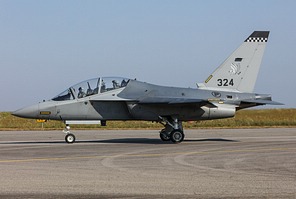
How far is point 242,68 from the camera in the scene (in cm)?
2489

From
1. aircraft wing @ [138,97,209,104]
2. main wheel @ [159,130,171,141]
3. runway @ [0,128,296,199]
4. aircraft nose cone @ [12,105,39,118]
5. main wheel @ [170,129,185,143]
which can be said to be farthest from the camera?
main wheel @ [159,130,171,141]

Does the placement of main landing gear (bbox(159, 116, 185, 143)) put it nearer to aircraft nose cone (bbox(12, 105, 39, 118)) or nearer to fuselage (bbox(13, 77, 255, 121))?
fuselage (bbox(13, 77, 255, 121))

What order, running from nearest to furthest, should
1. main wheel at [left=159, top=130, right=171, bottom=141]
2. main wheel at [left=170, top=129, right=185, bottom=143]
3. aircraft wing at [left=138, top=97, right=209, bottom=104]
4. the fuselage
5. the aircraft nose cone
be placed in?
the aircraft nose cone
aircraft wing at [left=138, top=97, right=209, bottom=104]
the fuselage
main wheel at [left=170, top=129, right=185, bottom=143]
main wheel at [left=159, top=130, right=171, bottom=141]

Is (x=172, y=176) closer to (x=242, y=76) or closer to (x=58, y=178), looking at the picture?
(x=58, y=178)

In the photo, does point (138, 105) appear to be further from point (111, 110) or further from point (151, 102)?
point (111, 110)

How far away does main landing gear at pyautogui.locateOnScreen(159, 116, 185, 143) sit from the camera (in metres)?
23.1

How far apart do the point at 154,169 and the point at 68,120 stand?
10290mm

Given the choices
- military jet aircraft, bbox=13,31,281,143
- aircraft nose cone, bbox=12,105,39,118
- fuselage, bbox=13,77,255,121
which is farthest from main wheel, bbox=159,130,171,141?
aircraft nose cone, bbox=12,105,39,118

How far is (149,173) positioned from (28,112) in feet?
36.0

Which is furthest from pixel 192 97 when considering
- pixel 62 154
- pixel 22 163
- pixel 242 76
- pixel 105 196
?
pixel 105 196

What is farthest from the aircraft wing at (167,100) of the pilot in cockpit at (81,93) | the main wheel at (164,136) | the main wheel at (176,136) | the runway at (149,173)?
the runway at (149,173)

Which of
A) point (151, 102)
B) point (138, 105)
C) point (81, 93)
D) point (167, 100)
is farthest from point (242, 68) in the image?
point (81, 93)

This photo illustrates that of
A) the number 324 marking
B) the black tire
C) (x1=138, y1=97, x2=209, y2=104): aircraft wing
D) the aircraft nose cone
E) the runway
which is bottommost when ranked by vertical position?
the runway

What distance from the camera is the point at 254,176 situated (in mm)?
11992
